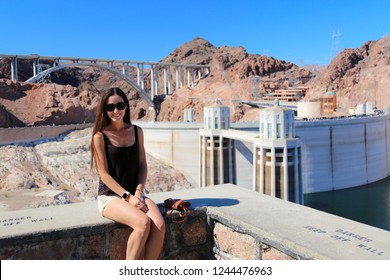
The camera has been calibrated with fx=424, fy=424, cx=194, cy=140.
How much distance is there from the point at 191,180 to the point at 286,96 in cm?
2859

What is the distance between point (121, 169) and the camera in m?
3.32

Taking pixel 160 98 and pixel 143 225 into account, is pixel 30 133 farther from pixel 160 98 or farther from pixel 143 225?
pixel 160 98

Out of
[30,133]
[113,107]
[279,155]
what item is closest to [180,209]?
[113,107]

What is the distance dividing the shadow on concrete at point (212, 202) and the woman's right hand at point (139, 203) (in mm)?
458

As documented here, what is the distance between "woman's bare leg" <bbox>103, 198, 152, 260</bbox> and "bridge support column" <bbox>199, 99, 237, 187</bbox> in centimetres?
2119

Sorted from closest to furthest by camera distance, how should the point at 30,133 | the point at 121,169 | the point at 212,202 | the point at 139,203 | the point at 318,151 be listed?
the point at 139,203, the point at 121,169, the point at 212,202, the point at 318,151, the point at 30,133

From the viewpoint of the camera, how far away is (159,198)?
Answer: 12.0 feet

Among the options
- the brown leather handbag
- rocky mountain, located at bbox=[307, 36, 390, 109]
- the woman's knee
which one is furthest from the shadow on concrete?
rocky mountain, located at bbox=[307, 36, 390, 109]

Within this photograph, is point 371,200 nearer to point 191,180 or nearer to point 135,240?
point 191,180

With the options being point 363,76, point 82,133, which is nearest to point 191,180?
point 82,133

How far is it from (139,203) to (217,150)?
21655 millimetres

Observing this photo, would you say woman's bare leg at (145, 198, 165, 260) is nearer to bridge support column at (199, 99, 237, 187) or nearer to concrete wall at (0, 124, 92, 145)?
bridge support column at (199, 99, 237, 187)

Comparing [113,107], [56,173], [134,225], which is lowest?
[56,173]

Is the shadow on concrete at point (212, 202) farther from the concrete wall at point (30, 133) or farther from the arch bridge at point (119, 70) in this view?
the arch bridge at point (119, 70)
